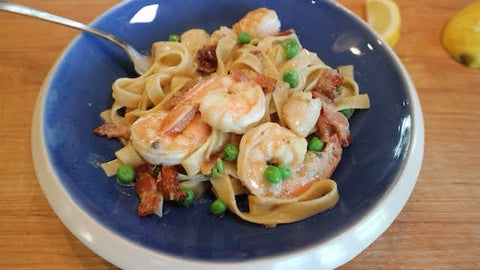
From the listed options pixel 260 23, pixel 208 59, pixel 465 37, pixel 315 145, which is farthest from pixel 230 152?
pixel 465 37

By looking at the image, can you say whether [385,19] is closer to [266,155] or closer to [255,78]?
[255,78]

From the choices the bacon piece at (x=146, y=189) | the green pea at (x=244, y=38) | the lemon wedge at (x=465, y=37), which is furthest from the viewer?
the lemon wedge at (x=465, y=37)

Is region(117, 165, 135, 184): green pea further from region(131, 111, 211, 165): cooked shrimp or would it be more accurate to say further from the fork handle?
the fork handle

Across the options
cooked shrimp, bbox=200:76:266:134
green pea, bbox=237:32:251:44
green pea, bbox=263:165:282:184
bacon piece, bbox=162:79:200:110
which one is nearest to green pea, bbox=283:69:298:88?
cooked shrimp, bbox=200:76:266:134

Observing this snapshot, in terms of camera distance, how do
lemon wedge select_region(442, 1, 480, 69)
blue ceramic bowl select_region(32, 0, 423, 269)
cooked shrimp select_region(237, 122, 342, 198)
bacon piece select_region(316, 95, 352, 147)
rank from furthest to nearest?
1. lemon wedge select_region(442, 1, 480, 69)
2. bacon piece select_region(316, 95, 352, 147)
3. cooked shrimp select_region(237, 122, 342, 198)
4. blue ceramic bowl select_region(32, 0, 423, 269)

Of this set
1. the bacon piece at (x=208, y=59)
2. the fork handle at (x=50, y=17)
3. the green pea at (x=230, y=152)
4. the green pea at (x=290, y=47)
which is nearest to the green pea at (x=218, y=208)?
the green pea at (x=230, y=152)

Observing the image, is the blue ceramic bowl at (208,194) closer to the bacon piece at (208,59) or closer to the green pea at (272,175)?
the green pea at (272,175)
